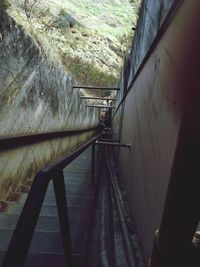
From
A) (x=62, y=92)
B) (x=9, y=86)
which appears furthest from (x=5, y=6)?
(x=62, y=92)

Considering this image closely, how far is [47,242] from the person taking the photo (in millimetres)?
2359

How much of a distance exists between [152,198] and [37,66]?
2.44 m

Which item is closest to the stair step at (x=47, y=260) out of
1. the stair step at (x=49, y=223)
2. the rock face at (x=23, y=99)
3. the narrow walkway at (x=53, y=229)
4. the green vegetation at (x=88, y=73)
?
the narrow walkway at (x=53, y=229)

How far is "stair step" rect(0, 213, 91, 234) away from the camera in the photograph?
2.59m

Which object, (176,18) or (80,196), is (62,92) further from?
(176,18)

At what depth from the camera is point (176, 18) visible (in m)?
1.71

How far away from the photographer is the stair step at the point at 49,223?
8.51 feet

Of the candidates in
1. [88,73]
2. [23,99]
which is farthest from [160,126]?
[88,73]

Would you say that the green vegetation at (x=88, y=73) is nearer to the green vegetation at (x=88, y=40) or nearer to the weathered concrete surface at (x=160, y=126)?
the green vegetation at (x=88, y=40)

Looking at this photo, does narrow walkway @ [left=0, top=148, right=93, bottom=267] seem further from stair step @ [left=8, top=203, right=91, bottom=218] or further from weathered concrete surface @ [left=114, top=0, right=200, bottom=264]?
weathered concrete surface @ [left=114, top=0, right=200, bottom=264]

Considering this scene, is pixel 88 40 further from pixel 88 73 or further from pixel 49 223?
pixel 49 223

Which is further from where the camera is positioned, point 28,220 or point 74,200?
point 74,200

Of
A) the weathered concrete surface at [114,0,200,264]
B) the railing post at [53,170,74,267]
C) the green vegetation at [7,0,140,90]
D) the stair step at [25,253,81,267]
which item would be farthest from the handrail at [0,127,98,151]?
the green vegetation at [7,0,140,90]

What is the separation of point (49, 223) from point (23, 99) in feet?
4.38
